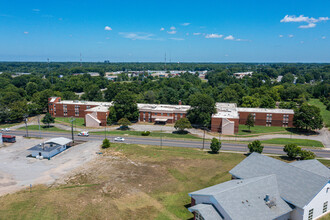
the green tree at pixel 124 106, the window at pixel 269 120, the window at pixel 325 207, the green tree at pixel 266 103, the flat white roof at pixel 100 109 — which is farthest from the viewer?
the green tree at pixel 266 103

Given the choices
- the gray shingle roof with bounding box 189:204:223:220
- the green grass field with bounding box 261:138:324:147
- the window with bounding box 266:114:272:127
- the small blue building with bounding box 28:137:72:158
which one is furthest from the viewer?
the window with bounding box 266:114:272:127

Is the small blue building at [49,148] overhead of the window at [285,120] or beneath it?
beneath

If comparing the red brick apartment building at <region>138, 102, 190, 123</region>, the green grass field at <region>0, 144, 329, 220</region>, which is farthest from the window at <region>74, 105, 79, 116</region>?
the green grass field at <region>0, 144, 329, 220</region>

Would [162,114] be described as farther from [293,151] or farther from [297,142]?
[293,151]

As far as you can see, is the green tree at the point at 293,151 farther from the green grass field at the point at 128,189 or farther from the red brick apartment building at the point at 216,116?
the red brick apartment building at the point at 216,116

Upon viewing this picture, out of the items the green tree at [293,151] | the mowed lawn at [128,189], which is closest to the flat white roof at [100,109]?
the mowed lawn at [128,189]

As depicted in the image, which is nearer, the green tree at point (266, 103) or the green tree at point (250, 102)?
the green tree at point (250, 102)

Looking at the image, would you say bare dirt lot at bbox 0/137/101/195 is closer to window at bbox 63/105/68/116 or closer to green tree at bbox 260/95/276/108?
window at bbox 63/105/68/116
